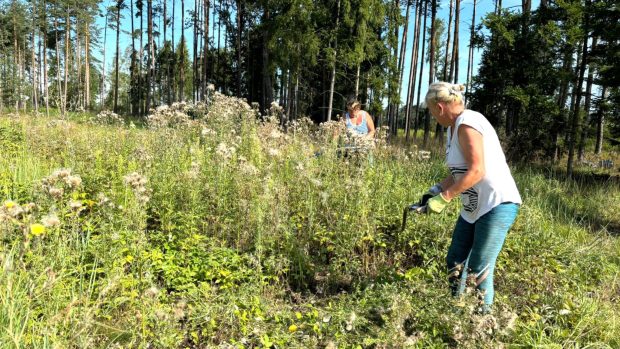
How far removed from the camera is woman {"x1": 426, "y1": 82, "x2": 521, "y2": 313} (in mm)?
2562

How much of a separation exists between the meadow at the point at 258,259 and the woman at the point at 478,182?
1.08 feet

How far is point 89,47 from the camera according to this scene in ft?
130

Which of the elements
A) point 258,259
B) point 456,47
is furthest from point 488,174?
point 456,47

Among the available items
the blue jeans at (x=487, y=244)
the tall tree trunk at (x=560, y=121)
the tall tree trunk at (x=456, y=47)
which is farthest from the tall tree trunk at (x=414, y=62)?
the blue jeans at (x=487, y=244)

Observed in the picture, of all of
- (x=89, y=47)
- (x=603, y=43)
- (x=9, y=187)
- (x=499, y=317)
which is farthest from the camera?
(x=89, y=47)

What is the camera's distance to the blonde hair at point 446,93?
2.73m

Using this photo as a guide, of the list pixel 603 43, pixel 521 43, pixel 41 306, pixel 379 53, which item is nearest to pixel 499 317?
pixel 41 306

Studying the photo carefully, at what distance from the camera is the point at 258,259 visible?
3.21m

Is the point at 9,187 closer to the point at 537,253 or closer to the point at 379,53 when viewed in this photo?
the point at 537,253

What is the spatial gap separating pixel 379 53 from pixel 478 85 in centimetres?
508

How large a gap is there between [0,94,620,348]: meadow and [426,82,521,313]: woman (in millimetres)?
328

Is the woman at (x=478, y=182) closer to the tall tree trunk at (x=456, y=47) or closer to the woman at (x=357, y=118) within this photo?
the woman at (x=357, y=118)

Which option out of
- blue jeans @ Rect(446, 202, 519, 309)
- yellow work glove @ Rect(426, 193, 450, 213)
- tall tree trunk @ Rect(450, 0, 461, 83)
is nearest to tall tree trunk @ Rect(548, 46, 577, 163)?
tall tree trunk @ Rect(450, 0, 461, 83)

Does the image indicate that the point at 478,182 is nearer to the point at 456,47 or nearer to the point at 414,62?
the point at 456,47
